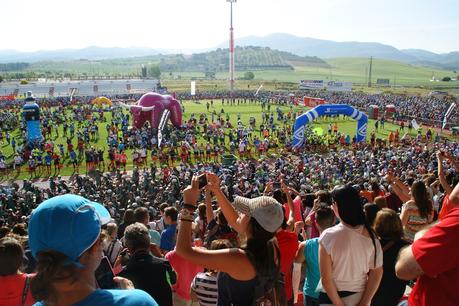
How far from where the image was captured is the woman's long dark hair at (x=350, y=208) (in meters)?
3.19

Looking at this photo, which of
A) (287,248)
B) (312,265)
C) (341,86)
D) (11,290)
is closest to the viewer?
(11,290)

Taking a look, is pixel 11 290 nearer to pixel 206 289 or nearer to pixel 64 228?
pixel 206 289

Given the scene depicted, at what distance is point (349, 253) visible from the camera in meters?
3.14

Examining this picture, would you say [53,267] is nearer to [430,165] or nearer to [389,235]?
[389,235]

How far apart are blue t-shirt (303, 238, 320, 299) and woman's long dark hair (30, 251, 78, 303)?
246 cm

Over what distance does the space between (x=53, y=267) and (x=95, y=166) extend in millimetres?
22729

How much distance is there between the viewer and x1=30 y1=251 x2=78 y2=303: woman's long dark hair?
156 cm

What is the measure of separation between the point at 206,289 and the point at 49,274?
1.98m

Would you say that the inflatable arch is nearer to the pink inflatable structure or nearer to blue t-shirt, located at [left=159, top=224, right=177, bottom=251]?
the pink inflatable structure

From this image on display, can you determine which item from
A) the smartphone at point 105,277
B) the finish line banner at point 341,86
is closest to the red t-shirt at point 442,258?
the smartphone at point 105,277

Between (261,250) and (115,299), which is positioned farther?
(261,250)

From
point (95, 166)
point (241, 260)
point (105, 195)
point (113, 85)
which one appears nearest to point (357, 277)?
point (241, 260)

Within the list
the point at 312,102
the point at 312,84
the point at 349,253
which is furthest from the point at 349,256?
the point at 312,84

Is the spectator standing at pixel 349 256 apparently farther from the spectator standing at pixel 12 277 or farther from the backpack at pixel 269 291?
the spectator standing at pixel 12 277
